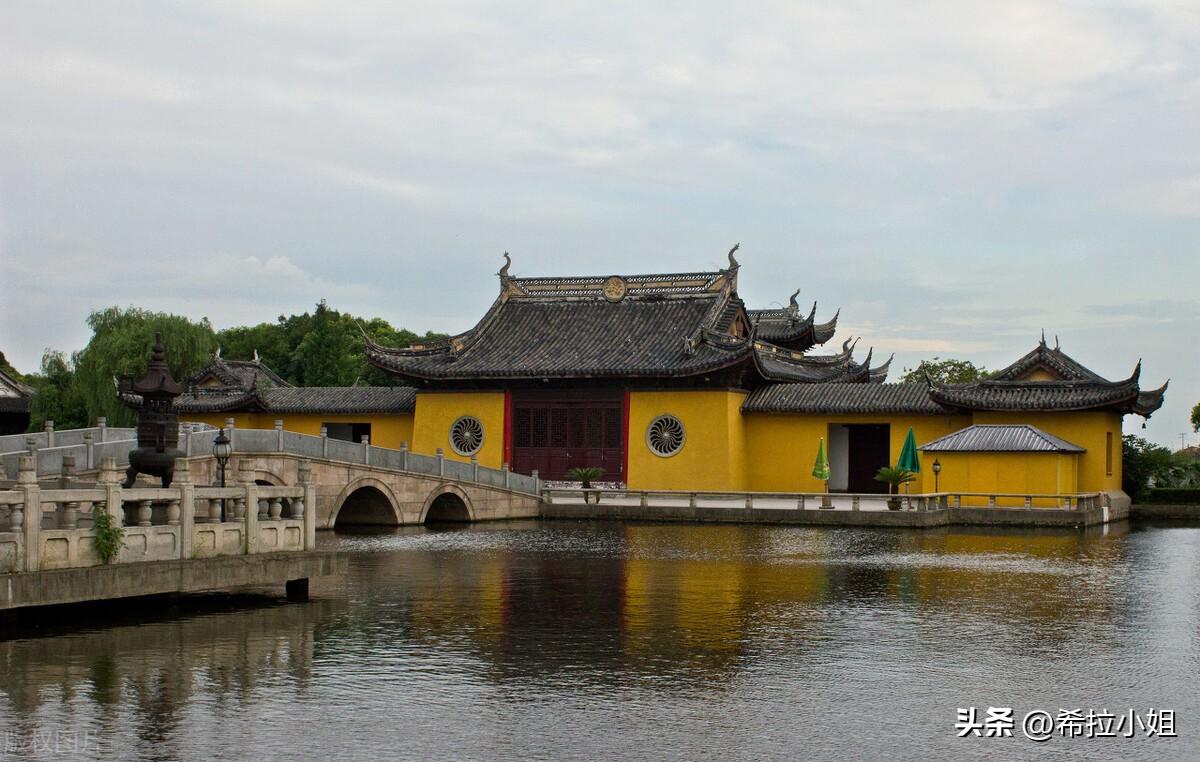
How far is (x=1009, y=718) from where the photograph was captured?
Result: 34.7 ft

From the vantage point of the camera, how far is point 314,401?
4412 cm

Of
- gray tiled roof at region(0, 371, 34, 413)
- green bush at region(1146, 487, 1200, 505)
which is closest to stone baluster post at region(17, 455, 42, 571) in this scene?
green bush at region(1146, 487, 1200, 505)

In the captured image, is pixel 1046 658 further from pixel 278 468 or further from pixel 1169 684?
pixel 278 468

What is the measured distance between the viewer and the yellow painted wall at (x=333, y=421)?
43.8 meters

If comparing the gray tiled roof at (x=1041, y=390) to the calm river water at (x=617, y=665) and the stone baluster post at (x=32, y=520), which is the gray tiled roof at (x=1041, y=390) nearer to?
the calm river water at (x=617, y=665)

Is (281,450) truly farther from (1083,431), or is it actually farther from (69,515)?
(1083,431)

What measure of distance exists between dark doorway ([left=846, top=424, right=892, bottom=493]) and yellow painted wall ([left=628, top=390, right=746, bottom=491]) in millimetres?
3399

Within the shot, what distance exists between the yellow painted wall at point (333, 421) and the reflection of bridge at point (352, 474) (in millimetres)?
8859

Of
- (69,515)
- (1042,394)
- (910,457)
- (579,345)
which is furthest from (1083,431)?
Answer: (69,515)

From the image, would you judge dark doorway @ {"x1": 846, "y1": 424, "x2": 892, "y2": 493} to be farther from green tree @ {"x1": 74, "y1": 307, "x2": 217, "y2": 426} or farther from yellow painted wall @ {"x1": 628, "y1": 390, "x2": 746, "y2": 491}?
green tree @ {"x1": 74, "y1": 307, "x2": 217, "y2": 426}

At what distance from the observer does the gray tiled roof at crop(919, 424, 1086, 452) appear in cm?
3412

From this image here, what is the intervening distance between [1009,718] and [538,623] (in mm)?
6117

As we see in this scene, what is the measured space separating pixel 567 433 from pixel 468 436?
3152 millimetres

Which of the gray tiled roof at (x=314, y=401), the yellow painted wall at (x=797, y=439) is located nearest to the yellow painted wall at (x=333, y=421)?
the gray tiled roof at (x=314, y=401)
